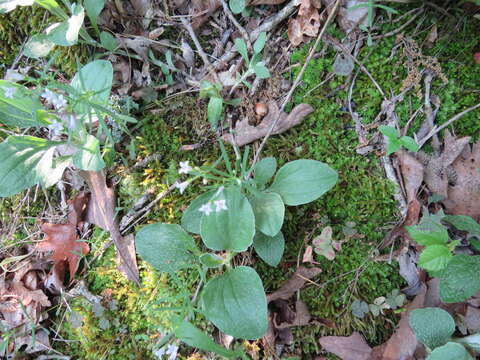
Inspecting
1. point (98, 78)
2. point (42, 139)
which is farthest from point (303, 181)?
point (42, 139)

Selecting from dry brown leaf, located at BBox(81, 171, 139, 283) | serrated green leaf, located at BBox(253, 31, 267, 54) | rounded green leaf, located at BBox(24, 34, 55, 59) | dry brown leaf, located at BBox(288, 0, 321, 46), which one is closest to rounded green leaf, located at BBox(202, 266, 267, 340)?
dry brown leaf, located at BBox(81, 171, 139, 283)

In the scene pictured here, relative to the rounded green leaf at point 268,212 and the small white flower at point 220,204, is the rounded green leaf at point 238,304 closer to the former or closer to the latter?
the rounded green leaf at point 268,212

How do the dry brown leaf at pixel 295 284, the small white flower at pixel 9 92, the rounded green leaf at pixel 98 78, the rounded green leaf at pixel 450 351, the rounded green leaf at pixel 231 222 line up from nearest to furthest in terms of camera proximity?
the rounded green leaf at pixel 450 351, the rounded green leaf at pixel 231 222, the small white flower at pixel 9 92, the dry brown leaf at pixel 295 284, the rounded green leaf at pixel 98 78

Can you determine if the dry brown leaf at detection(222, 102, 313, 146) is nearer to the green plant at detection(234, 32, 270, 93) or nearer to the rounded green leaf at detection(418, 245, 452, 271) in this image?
the green plant at detection(234, 32, 270, 93)

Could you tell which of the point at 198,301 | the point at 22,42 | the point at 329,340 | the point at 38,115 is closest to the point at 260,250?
the point at 198,301

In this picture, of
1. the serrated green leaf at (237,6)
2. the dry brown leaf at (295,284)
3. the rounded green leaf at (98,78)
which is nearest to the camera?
the dry brown leaf at (295,284)

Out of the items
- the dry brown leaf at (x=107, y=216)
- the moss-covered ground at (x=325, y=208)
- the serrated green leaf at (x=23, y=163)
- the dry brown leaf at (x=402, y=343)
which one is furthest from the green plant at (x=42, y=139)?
the dry brown leaf at (x=402, y=343)
